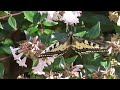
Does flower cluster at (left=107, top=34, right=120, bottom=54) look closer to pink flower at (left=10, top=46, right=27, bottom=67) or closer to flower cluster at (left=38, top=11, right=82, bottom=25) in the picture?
flower cluster at (left=38, top=11, right=82, bottom=25)

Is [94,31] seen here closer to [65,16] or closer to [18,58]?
[65,16]

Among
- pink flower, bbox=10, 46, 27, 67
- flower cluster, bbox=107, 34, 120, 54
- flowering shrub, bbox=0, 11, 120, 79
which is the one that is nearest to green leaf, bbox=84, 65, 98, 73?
flowering shrub, bbox=0, 11, 120, 79

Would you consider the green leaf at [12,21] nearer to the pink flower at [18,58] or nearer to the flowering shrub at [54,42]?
the flowering shrub at [54,42]

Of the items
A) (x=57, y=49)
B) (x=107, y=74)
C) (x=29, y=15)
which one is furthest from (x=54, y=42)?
(x=107, y=74)

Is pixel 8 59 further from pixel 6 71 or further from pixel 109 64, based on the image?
pixel 109 64

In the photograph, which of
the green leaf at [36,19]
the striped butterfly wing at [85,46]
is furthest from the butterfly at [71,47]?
the green leaf at [36,19]
